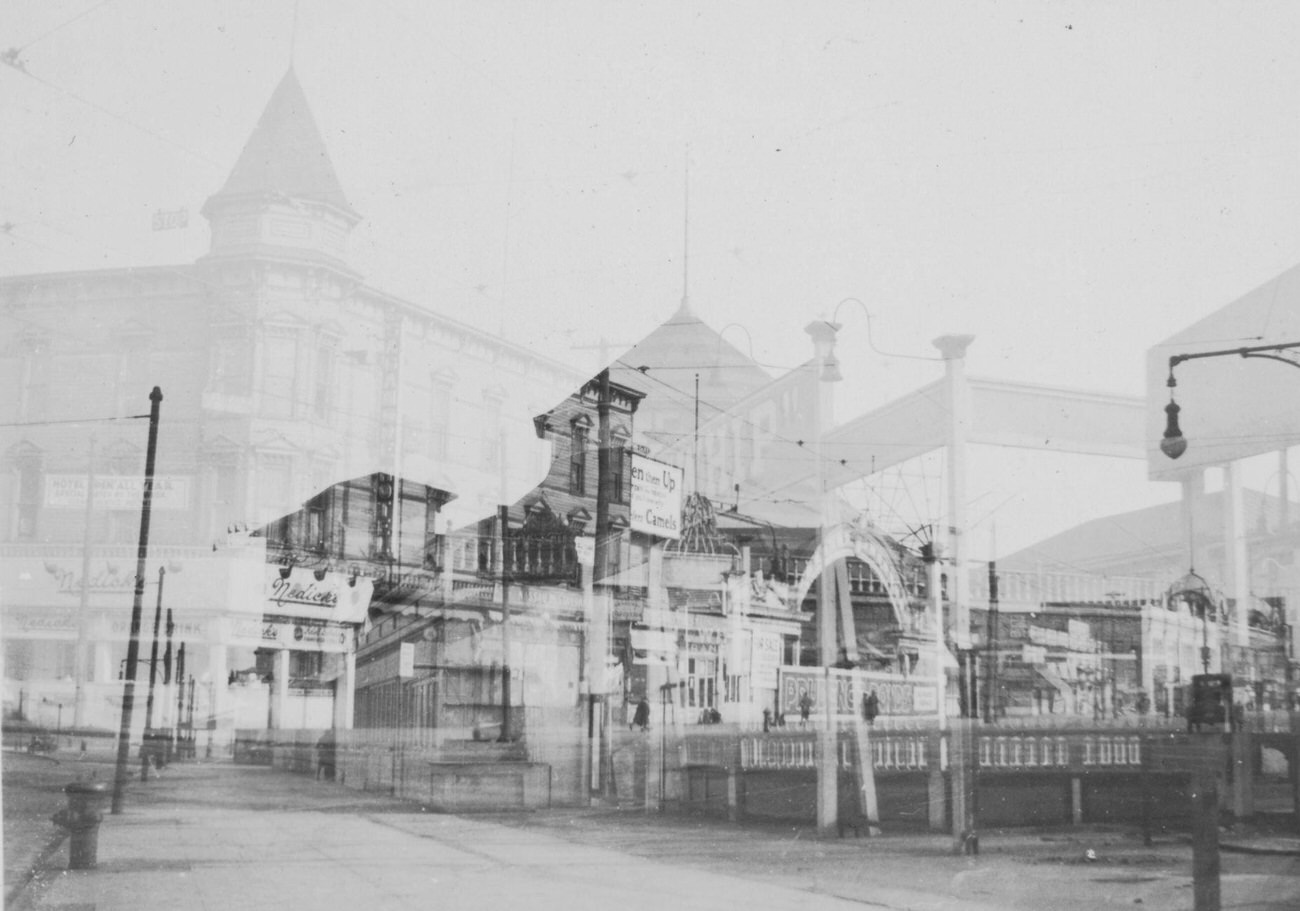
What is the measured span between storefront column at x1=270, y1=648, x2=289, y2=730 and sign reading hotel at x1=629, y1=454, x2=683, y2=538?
1.27m

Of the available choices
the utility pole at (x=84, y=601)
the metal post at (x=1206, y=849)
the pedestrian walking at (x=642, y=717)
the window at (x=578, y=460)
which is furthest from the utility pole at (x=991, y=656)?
the utility pole at (x=84, y=601)

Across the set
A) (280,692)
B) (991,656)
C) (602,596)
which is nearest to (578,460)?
(602,596)

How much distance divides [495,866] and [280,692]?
888 mm

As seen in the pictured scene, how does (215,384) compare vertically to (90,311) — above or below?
below

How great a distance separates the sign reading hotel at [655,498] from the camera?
381 centimetres

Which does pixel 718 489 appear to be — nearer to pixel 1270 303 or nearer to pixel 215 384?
pixel 215 384

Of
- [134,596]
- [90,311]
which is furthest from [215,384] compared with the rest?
[134,596]

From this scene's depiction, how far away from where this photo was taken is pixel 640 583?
3.99m

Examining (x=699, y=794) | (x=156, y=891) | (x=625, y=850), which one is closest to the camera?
(x=156, y=891)

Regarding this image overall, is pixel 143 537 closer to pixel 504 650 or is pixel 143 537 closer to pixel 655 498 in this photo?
pixel 504 650

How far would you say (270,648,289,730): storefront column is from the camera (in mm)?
3373

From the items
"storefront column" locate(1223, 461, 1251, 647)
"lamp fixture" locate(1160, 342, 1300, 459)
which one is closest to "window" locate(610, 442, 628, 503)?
"lamp fixture" locate(1160, 342, 1300, 459)

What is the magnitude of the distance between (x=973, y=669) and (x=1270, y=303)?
1977mm

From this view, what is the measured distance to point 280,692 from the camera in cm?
348
